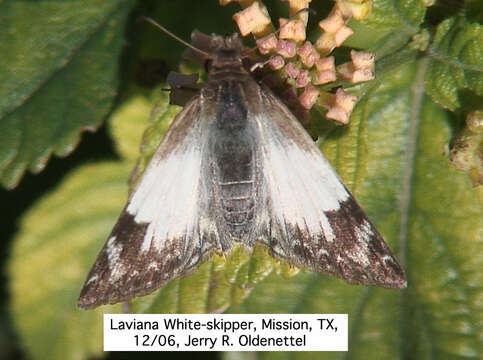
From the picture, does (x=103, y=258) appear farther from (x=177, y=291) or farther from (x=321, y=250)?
(x=321, y=250)

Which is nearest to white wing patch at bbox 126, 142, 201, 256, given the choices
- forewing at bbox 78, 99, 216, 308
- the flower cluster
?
forewing at bbox 78, 99, 216, 308

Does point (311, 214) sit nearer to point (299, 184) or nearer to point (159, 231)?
point (299, 184)

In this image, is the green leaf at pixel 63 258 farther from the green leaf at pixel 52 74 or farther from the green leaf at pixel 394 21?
the green leaf at pixel 394 21

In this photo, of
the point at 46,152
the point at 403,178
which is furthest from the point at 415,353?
the point at 46,152

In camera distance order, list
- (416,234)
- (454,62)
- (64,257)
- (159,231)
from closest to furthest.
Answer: (454,62) → (159,231) → (416,234) → (64,257)

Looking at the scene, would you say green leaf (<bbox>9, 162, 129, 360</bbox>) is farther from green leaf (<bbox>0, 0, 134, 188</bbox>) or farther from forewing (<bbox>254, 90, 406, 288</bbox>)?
forewing (<bbox>254, 90, 406, 288</bbox>)

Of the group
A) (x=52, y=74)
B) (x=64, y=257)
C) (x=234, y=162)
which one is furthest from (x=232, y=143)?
(x=64, y=257)

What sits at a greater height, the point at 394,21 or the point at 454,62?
the point at 394,21
